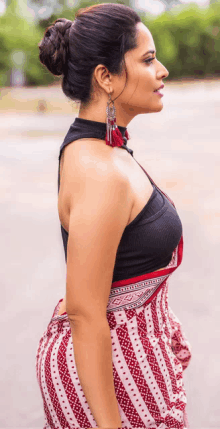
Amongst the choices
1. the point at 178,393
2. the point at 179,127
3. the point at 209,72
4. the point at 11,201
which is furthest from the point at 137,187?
the point at 209,72

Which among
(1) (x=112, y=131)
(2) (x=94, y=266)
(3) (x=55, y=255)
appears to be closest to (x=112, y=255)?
(2) (x=94, y=266)

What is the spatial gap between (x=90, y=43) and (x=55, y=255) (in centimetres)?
353

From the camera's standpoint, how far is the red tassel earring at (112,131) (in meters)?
1.32

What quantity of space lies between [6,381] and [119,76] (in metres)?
2.19

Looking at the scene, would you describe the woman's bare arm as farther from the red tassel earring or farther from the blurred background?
the blurred background

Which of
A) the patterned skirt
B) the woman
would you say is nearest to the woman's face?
the woman

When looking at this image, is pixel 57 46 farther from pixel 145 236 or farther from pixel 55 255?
pixel 55 255

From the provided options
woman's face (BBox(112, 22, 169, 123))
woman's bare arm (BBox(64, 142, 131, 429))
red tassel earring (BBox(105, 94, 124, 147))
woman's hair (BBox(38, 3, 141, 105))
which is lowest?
woman's bare arm (BBox(64, 142, 131, 429))

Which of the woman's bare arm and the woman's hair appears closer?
the woman's bare arm

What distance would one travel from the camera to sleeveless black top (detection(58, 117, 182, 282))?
1.28 m

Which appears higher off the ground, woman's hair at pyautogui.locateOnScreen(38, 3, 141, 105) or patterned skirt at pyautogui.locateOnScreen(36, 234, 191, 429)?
woman's hair at pyautogui.locateOnScreen(38, 3, 141, 105)

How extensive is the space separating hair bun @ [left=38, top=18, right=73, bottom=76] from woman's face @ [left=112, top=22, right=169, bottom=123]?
7.2 inches

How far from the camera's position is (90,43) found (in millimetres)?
1314

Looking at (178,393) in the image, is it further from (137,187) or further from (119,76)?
(119,76)
